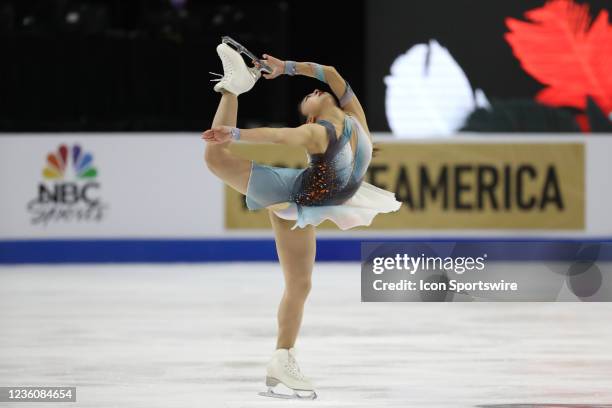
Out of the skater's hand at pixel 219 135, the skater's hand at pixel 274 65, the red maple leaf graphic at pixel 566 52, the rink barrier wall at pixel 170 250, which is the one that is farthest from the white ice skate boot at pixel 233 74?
the red maple leaf graphic at pixel 566 52

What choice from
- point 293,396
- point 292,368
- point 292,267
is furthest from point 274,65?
point 293,396

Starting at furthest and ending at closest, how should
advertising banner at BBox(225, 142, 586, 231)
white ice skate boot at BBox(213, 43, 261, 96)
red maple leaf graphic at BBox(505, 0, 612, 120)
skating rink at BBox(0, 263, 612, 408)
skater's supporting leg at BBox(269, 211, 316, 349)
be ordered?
red maple leaf graphic at BBox(505, 0, 612, 120) < advertising banner at BBox(225, 142, 586, 231) < skating rink at BBox(0, 263, 612, 408) < skater's supporting leg at BBox(269, 211, 316, 349) < white ice skate boot at BBox(213, 43, 261, 96)

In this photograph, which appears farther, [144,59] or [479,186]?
[144,59]

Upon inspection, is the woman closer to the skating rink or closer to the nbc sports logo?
the skating rink

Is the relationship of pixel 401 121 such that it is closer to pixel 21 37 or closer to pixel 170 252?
pixel 170 252

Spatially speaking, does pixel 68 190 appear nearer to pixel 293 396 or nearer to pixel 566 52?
pixel 566 52

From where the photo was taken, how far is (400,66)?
1309 cm

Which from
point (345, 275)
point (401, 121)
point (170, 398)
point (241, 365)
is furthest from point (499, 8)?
point (170, 398)

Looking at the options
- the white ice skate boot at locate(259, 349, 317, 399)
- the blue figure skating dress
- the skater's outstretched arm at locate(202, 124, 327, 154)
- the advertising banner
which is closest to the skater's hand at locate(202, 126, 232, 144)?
the skater's outstretched arm at locate(202, 124, 327, 154)

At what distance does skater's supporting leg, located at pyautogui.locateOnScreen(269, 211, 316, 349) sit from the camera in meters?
4.99

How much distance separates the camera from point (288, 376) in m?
5.05

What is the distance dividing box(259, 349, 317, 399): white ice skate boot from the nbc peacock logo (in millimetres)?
6481

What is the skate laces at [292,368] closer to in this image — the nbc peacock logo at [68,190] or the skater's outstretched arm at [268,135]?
the skater's outstretched arm at [268,135]

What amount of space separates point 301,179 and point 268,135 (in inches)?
18.4
